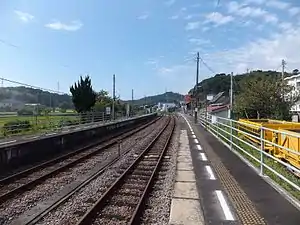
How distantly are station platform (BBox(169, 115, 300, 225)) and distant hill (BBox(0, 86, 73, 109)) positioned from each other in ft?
31.9

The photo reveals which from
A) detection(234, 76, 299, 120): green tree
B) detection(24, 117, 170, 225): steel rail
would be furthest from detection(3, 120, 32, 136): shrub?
detection(234, 76, 299, 120): green tree

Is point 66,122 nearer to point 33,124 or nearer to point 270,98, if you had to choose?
point 33,124

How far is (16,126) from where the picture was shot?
20203 millimetres

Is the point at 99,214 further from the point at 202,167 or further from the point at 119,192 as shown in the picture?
the point at 202,167

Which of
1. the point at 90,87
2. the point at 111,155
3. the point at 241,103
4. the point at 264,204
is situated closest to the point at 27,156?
the point at 111,155

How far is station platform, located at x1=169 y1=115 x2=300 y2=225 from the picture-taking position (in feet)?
18.0

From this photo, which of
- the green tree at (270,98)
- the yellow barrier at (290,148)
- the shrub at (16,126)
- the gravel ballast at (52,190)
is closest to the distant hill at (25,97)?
the shrub at (16,126)

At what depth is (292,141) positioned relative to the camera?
10.8 m

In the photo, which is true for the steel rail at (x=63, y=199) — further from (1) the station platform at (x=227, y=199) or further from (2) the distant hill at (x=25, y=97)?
(2) the distant hill at (x=25, y=97)

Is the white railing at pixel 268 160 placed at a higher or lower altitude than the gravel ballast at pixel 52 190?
higher

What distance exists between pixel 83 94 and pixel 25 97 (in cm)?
2138

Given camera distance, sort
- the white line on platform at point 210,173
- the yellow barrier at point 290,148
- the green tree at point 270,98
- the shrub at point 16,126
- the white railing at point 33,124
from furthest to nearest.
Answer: the green tree at point 270,98, the shrub at point 16,126, the white railing at point 33,124, the yellow barrier at point 290,148, the white line on platform at point 210,173

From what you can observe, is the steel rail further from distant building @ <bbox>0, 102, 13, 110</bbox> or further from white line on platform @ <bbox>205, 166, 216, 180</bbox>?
distant building @ <bbox>0, 102, 13, 110</bbox>

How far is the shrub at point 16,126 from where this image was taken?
758 inches
